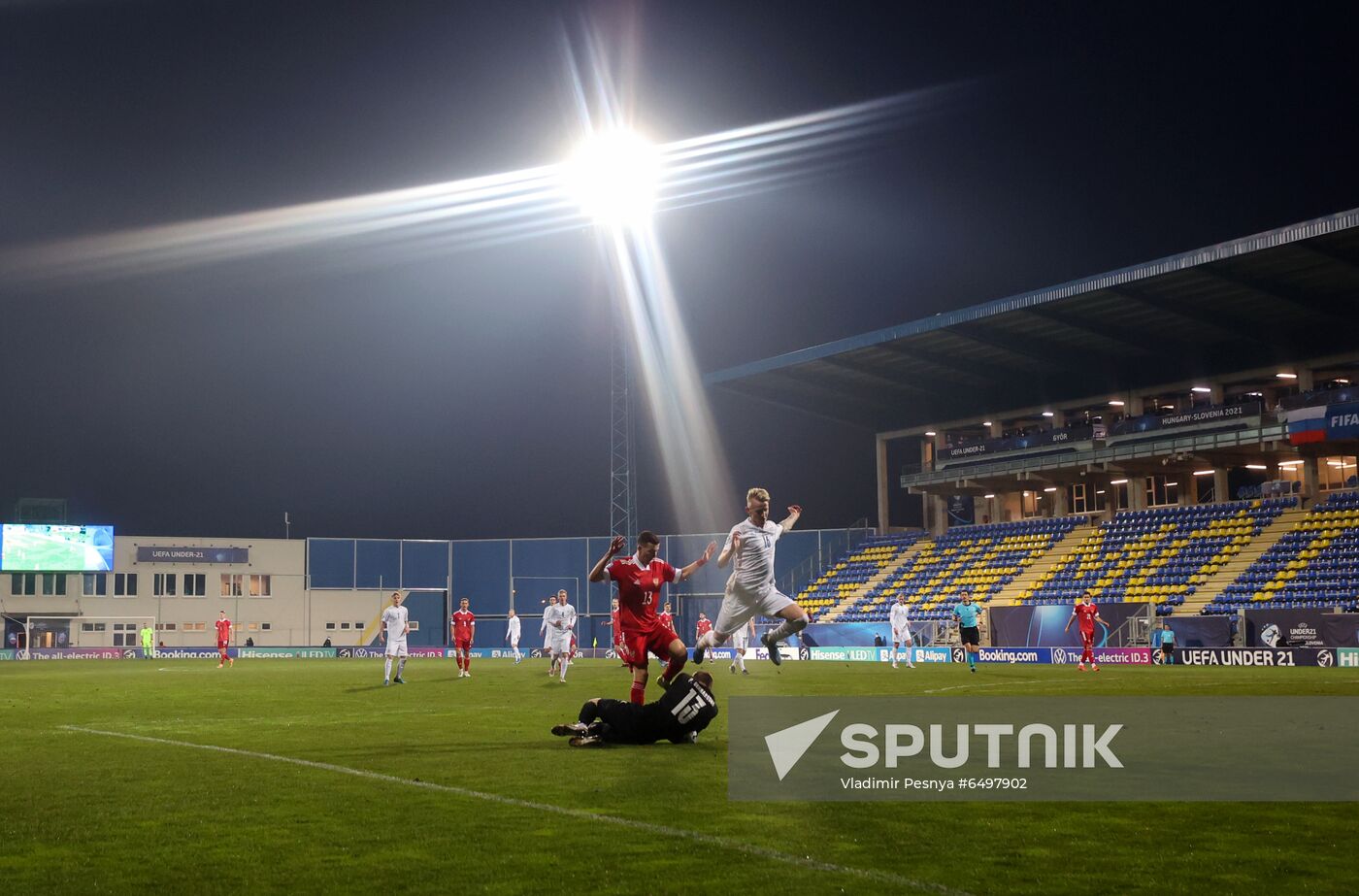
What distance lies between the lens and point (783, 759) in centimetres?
1110

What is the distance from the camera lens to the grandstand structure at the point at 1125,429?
145ft

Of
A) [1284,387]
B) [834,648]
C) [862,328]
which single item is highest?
[862,328]

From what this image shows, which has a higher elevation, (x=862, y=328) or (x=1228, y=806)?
(x=862, y=328)

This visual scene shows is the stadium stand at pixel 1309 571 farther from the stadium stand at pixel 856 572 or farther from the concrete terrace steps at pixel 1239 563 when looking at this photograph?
the stadium stand at pixel 856 572

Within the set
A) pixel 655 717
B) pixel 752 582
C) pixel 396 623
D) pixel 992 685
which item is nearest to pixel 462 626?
pixel 396 623

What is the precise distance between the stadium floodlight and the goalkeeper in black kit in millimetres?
40798

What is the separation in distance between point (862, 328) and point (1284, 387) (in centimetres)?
A: 1920

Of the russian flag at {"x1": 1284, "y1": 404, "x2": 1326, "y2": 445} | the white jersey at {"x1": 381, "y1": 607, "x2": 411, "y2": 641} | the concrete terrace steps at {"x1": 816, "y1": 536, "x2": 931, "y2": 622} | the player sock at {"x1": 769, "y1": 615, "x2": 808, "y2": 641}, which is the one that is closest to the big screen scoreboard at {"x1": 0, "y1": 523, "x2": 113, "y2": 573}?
the concrete terrace steps at {"x1": 816, "y1": 536, "x2": 931, "y2": 622}

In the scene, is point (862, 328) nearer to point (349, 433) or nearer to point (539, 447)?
point (539, 447)

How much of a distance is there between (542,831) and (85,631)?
225 feet

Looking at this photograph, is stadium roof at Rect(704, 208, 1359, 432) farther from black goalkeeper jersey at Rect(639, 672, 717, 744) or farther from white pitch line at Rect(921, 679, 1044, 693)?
black goalkeeper jersey at Rect(639, 672, 717, 744)

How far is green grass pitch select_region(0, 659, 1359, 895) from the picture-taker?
6602 millimetres

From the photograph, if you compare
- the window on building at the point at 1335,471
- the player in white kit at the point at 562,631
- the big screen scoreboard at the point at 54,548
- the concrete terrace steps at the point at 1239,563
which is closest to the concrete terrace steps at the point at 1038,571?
the concrete terrace steps at the point at 1239,563

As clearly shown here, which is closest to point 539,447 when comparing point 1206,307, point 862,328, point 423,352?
point 423,352
